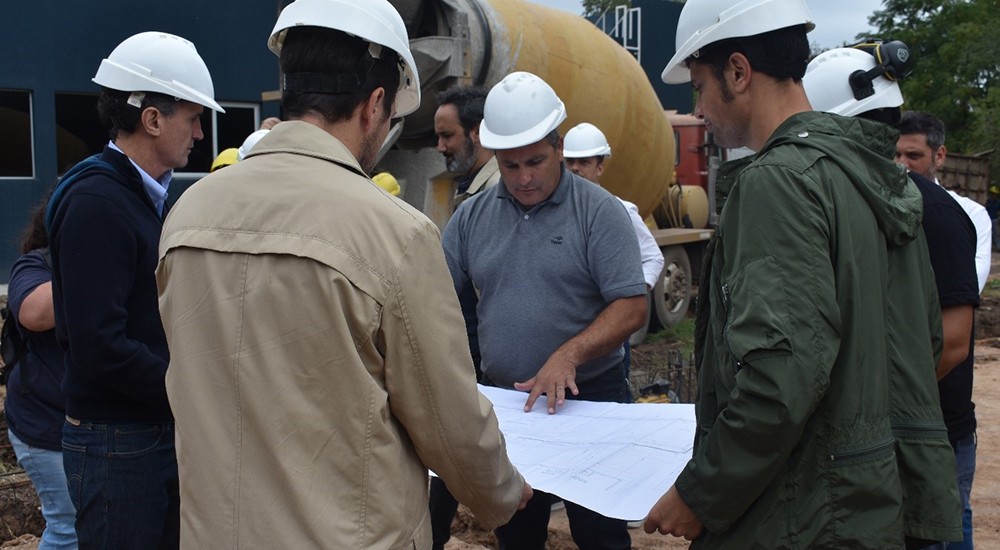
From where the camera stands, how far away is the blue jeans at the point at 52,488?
3.32 metres

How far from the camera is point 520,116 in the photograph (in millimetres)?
3541

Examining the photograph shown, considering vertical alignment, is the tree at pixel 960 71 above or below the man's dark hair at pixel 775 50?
→ above

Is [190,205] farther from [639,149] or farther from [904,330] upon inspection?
[639,149]

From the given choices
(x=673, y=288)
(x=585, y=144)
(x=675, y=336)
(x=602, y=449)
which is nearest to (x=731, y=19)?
(x=602, y=449)

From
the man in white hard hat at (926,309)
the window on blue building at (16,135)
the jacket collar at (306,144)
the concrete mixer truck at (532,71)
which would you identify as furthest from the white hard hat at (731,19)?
the window on blue building at (16,135)

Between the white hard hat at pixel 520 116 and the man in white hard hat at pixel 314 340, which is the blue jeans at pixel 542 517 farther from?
the man in white hard hat at pixel 314 340

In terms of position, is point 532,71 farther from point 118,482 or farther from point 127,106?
point 118,482

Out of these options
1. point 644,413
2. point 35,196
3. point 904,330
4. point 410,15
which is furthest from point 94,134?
point 904,330

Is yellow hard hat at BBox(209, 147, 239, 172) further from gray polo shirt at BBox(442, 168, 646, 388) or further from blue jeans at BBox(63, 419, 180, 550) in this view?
blue jeans at BBox(63, 419, 180, 550)

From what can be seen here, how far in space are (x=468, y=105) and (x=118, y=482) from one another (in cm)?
261

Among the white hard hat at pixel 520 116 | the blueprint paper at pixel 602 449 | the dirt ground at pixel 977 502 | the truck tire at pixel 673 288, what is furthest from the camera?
the truck tire at pixel 673 288

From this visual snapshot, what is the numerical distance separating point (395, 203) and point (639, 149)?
7.64m

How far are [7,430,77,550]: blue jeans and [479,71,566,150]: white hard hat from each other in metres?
1.88

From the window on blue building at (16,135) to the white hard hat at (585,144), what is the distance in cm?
921
